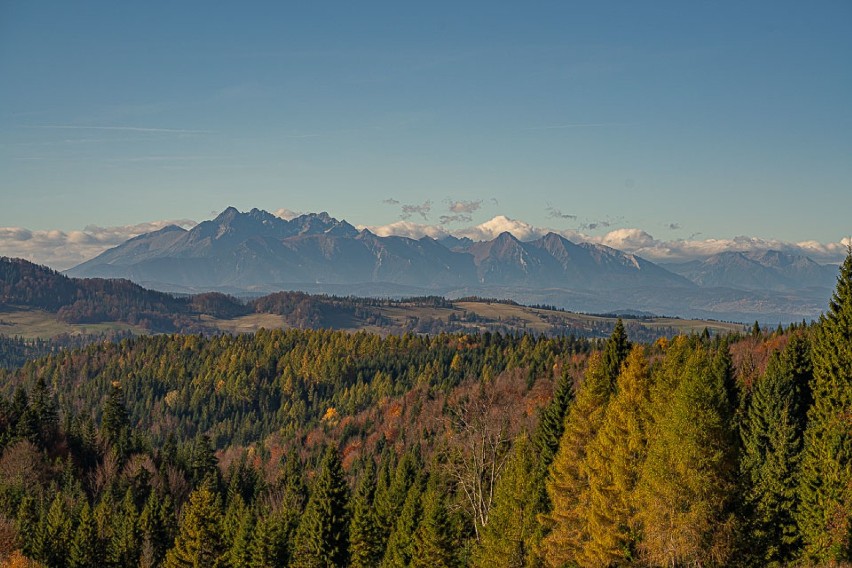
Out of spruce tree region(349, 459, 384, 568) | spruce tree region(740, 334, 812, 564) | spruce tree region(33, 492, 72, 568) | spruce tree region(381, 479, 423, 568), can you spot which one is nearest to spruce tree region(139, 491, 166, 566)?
spruce tree region(33, 492, 72, 568)

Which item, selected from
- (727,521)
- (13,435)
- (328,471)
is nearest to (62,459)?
(13,435)

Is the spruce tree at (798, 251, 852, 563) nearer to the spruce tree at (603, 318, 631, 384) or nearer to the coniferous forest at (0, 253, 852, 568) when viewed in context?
the coniferous forest at (0, 253, 852, 568)

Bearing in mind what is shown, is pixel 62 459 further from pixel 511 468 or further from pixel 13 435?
pixel 511 468

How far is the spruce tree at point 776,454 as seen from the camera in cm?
4516

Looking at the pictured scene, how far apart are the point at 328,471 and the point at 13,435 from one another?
76858 millimetres

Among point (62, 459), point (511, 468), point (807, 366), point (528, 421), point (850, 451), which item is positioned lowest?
point (62, 459)

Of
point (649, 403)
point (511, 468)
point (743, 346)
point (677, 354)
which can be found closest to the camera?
point (649, 403)

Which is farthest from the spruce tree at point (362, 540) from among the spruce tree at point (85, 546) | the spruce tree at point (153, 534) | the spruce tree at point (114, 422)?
the spruce tree at point (114, 422)

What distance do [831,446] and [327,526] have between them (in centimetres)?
4277

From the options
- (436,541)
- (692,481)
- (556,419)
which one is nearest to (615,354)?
(556,419)

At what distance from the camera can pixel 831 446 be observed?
45.0 meters

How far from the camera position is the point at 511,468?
52281mm

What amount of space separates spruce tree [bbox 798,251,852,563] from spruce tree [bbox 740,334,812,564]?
1.48 m

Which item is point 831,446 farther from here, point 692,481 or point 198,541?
point 198,541
